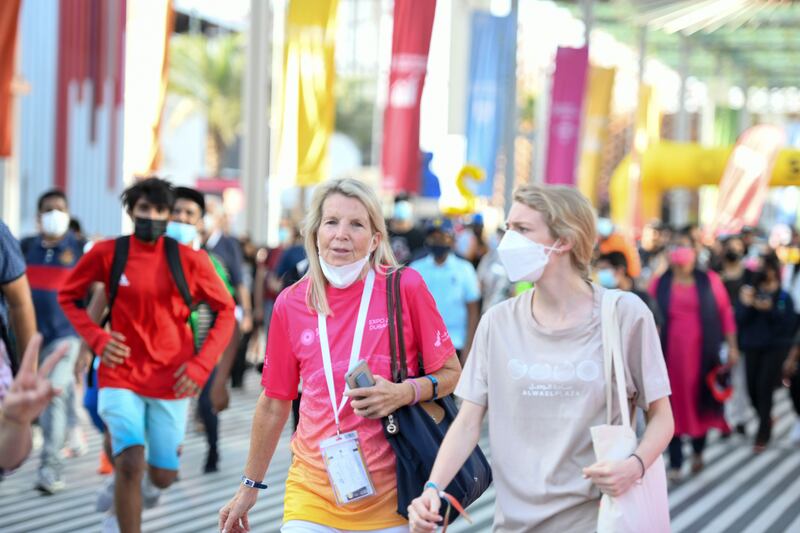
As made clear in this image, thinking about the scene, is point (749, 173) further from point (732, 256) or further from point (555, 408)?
point (555, 408)

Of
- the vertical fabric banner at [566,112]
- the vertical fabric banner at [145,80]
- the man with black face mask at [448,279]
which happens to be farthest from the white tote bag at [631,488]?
the vertical fabric banner at [566,112]

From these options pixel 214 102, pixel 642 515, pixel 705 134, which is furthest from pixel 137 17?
pixel 705 134

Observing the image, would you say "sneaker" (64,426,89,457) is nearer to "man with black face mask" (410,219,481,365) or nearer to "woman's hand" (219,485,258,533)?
"man with black face mask" (410,219,481,365)

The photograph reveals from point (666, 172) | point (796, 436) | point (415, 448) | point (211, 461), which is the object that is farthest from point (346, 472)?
point (666, 172)

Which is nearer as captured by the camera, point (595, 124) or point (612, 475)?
point (612, 475)

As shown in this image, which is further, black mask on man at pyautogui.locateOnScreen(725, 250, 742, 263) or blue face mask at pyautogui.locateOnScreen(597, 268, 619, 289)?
black mask on man at pyautogui.locateOnScreen(725, 250, 742, 263)

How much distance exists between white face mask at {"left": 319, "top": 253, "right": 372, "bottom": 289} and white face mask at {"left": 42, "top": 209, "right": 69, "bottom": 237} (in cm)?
600

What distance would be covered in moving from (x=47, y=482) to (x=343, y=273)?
5.65 meters

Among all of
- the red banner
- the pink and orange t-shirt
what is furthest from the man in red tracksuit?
the red banner

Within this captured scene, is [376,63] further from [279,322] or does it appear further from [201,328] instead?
[279,322]

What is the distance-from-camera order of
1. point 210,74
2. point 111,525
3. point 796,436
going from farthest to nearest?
point 210,74, point 796,436, point 111,525

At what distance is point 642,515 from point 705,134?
51.7 metres

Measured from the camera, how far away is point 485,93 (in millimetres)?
18891

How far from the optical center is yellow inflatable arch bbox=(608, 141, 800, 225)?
2831cm
